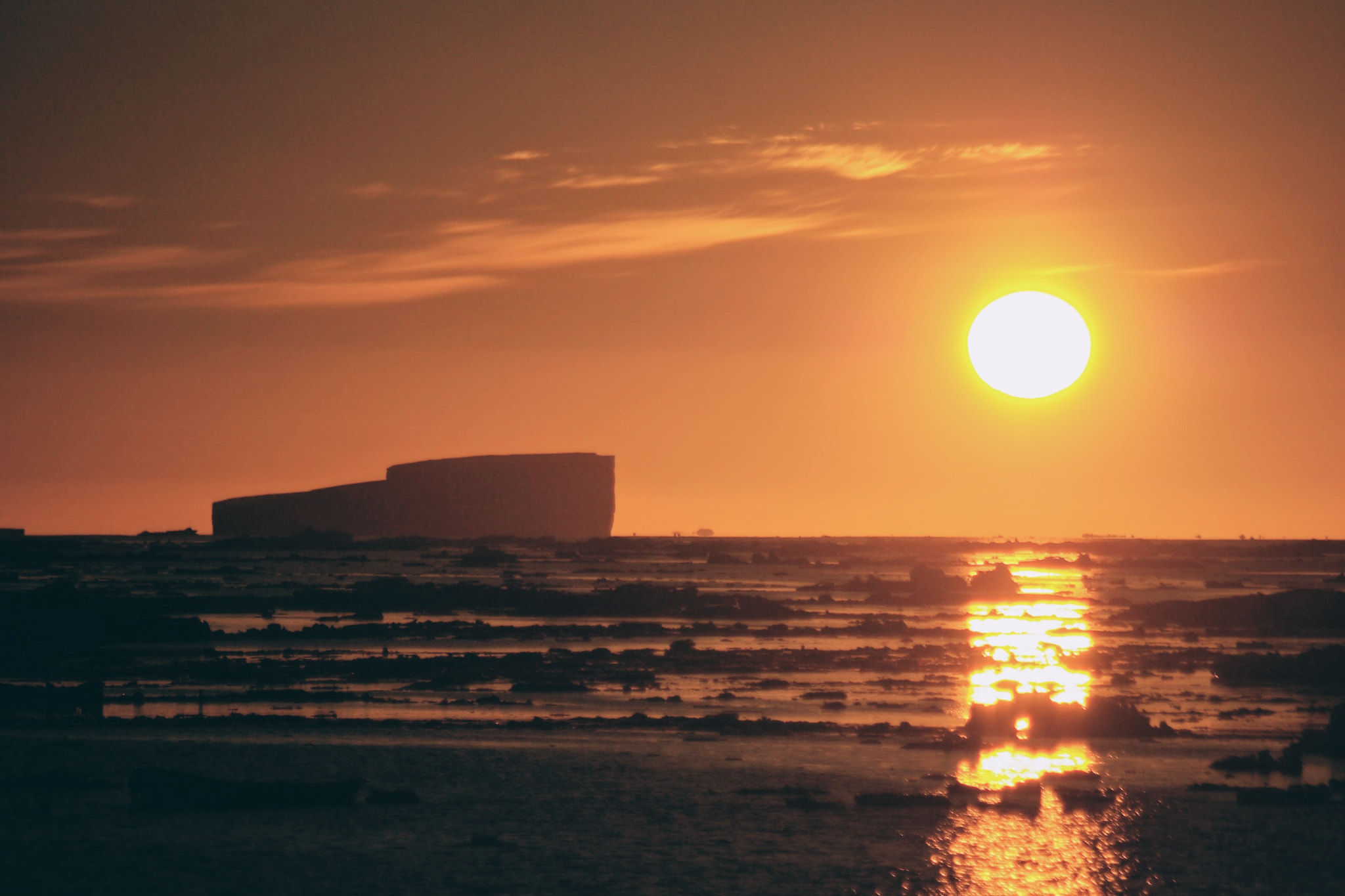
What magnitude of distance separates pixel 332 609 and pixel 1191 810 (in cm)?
3350

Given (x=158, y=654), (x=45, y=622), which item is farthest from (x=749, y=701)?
(x=45, y=622)

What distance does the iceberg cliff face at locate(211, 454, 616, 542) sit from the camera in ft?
413

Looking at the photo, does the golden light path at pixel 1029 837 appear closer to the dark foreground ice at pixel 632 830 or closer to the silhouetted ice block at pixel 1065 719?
the dark foreground ice at pixel 632 830

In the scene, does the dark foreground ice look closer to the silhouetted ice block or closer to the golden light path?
the golden light path

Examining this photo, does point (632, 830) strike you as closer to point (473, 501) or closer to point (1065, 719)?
point (1065, 719)

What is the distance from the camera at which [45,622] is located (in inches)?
1137

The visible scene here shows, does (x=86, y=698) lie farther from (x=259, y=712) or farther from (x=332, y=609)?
(x=332, y=609)

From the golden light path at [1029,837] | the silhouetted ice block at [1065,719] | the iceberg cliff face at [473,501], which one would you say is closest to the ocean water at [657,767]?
the golden light path at [1029,837]

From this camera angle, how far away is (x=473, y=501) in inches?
5069

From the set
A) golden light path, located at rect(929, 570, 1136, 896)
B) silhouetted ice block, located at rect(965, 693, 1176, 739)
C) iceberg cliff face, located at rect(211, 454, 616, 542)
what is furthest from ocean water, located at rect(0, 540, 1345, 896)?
iceberg cliff face, located at rect(211, 454, 616, 542)

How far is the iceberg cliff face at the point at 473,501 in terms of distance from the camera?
126 meters

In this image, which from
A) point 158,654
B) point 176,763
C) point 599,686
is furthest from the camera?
point 158,654

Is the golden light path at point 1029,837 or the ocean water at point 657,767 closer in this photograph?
the golden light path at point 1029,837

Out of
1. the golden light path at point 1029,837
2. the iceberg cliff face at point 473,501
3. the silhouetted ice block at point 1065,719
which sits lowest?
the golden light path at point 1029,837
